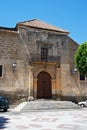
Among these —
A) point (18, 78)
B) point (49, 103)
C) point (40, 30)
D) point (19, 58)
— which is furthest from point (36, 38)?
point (49, 103)

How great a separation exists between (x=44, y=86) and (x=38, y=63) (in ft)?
7.87

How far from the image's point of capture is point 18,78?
2364 centimetres

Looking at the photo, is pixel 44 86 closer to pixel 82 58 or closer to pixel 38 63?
pixel 38 63

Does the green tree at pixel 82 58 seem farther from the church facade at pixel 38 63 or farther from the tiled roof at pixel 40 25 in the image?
the tiled roof at pixel 40 25

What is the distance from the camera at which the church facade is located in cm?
2353

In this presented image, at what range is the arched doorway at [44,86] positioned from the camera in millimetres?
24734

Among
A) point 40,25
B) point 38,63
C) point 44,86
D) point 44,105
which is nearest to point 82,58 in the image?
point 38,63

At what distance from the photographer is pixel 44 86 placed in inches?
988

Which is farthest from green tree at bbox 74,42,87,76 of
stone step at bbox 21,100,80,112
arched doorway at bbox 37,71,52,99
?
stone step at bbox 21,100,80,112

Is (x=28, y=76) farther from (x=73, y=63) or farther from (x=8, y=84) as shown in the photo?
(x=73, y=63)

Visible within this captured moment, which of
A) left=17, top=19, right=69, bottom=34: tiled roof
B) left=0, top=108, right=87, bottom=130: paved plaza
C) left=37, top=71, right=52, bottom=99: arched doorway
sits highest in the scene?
left=17, top=19, right=69, bottom=34: tiled roof

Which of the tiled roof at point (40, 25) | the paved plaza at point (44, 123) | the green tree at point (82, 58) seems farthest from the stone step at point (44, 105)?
the tiled roof at point (40, 25)

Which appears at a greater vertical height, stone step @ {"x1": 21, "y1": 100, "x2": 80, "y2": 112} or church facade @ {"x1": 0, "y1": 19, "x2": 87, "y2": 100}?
church facade @ {"x1": 0, "y1": 19, "x2": 87, "y2": 100}

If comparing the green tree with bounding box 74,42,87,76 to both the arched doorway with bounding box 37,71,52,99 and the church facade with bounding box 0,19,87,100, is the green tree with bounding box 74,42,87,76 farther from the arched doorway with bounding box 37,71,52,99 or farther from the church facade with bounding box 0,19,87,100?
the arched doorway with bounding box 37,71,52,99
